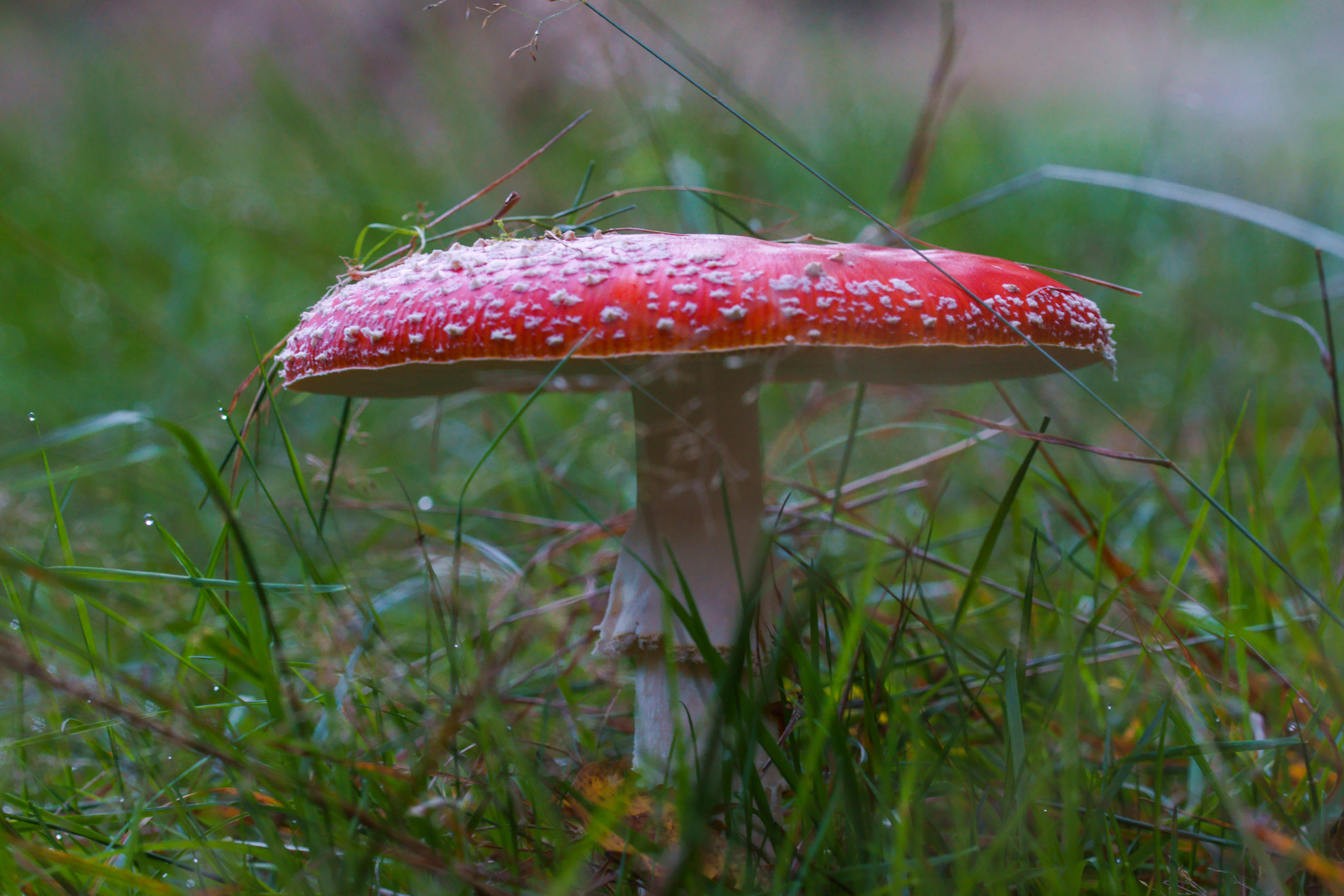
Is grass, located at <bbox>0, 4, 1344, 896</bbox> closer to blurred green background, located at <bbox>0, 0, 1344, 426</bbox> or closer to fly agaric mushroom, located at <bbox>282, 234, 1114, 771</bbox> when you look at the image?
blurred green background, located at <bbox>0, 0, 1344, 426</bbox>

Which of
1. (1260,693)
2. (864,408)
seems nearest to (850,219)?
(864,408)

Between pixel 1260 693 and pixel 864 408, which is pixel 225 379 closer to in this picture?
pixel 864 408

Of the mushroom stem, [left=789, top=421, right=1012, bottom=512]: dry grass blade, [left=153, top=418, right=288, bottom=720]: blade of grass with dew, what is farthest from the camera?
[left=789, top=421, right=1012, bottom=512]: dry grass blade

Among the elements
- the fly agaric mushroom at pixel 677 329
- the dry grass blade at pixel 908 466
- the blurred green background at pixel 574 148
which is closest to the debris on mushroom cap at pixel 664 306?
the fly agaric mushroom at pixel 677 329

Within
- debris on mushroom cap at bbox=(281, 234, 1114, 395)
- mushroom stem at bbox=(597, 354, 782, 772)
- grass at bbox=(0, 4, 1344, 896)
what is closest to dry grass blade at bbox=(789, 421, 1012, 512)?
grass at bbox=(0, 4, 1344, 896)

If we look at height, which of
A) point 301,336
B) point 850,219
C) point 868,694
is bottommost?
point 868,694

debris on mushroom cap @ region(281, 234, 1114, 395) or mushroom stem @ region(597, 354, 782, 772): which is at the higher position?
debris on mushroom cap @ region(281, 234, 1114, 395)

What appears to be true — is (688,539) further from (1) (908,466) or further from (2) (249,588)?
(2) (249,588)

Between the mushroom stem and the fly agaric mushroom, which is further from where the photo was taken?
the mushroom stem
